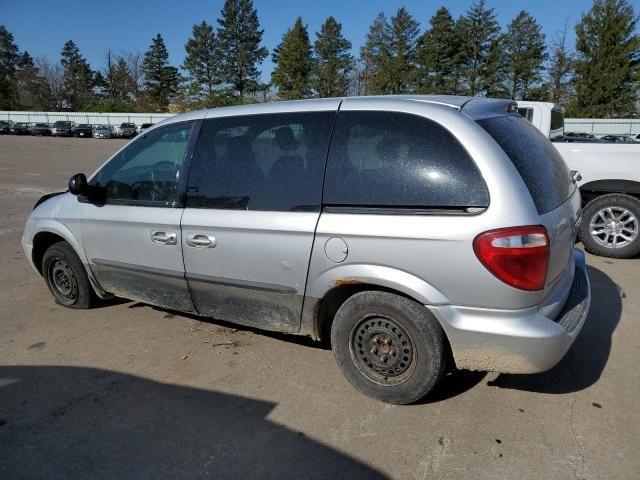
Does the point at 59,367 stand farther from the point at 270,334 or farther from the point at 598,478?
the point at 598,478

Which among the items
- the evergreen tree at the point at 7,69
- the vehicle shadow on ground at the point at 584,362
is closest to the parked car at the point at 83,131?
the evergreen tree at the point at 7,69

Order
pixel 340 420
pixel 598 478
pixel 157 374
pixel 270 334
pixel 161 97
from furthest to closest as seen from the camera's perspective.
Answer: pixel 161 97 → pixel 270 334 → pixel 157 374 → pixel 340 420 → pixel 598 478

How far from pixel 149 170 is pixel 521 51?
5860 cm

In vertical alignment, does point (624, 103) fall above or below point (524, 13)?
below

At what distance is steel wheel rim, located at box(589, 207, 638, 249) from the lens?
604 cm

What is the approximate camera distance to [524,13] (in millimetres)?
54062

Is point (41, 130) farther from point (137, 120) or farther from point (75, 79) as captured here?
point (75, 79)

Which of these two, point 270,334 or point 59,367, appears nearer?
point 59,367

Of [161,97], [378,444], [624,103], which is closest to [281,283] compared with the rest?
[378,444]

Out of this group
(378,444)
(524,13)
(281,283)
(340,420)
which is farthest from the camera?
(524,13)

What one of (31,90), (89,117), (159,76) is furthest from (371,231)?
(31,90)

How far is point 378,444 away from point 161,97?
83.2 metres

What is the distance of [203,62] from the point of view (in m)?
67.1

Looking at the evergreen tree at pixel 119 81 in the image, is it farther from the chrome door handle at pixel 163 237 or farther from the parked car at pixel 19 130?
the chrome door handle at pixel 163 237
